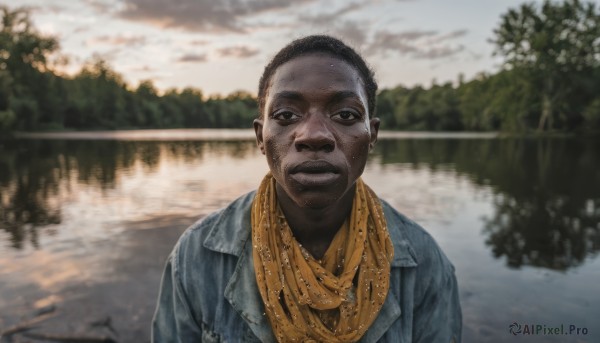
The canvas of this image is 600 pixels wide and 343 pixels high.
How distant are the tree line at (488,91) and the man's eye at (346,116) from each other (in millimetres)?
67343

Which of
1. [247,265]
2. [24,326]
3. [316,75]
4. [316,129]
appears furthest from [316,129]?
[24,326]

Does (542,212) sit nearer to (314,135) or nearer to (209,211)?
(209,211)

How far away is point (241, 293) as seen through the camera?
2301mm

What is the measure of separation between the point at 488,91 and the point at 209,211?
66.6 meters

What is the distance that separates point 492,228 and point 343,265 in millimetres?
10375

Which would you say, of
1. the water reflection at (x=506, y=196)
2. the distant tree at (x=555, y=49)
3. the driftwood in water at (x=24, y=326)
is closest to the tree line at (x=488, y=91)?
the distant tree at (x=555, y=49)

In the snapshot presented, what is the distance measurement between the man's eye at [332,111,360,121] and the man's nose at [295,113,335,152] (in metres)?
0.08

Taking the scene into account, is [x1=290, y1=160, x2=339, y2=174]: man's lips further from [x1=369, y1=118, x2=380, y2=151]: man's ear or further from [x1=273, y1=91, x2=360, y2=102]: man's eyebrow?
[x1=369, y1=118, x2=380, y2=151]: man's ear

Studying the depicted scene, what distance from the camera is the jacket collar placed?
7.45 feet

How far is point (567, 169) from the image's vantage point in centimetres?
2397

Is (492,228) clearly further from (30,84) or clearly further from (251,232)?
(30,84)

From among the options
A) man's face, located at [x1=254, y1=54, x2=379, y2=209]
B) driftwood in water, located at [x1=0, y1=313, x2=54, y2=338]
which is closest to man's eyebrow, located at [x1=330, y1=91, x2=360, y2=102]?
man's face, located at [x1=254, y1=54, x2=379, y2=209]

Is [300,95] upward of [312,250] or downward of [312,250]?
upward

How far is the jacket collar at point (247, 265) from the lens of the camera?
2.27 metres
